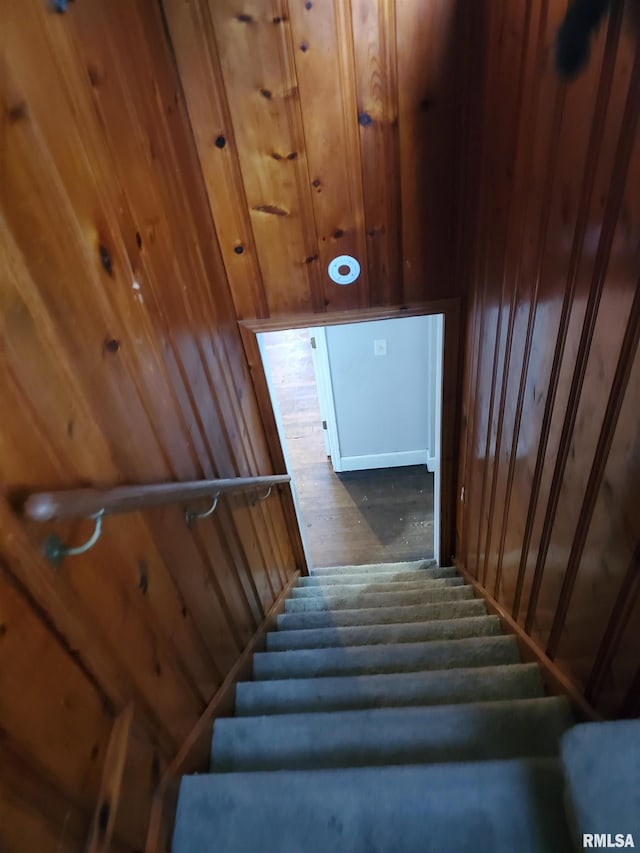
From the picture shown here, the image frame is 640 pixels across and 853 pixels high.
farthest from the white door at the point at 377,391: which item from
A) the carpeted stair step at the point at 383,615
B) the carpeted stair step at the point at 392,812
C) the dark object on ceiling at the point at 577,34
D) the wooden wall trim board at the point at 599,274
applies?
the carpeted stair step at the point at 392,812

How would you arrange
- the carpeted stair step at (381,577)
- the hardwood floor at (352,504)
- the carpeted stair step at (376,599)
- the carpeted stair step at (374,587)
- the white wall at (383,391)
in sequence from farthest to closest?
1. the hardwood floor at (352,504)
2. the white wall at (383,391)
3. the carpeted stair step at (381,577)
4. the carpeted stair step at (374,587)
5. the carpeted stair step at (376,599)

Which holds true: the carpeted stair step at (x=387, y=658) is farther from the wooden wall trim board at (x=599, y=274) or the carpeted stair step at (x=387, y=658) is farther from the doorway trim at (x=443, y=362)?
the doorway trim at (x=443, y=362)

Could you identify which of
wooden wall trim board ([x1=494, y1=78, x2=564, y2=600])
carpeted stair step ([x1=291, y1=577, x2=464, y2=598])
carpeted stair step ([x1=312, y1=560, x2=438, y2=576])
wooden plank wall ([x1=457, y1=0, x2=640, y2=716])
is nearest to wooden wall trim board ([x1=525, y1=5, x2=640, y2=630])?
wooden plank wall ([x1=457, y1=0, x2=640, y2=716])

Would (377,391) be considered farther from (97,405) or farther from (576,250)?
(97,405)

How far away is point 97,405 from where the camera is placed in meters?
1.07

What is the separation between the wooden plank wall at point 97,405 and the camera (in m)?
0.84

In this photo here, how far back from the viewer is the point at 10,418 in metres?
0.81

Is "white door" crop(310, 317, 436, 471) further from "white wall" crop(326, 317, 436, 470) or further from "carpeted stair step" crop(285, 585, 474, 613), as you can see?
→ "carpeted stair step" crop(285, 585, 474, 613)

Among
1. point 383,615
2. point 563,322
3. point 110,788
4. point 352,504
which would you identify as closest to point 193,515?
point 110,788

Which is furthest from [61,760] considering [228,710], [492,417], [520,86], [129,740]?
[520,86]

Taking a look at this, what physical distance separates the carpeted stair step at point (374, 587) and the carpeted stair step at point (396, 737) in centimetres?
138

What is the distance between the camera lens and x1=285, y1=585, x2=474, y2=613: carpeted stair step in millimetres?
2688

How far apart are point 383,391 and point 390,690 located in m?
2.68

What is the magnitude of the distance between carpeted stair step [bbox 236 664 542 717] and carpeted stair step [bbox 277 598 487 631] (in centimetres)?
64
